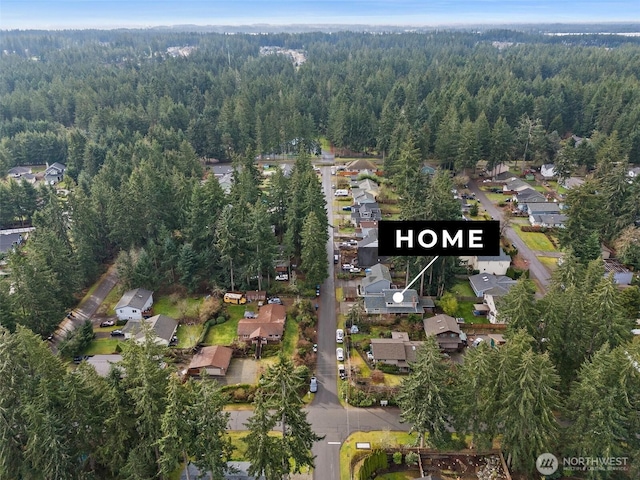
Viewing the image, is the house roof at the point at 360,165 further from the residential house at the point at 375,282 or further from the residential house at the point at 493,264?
the residential house at the point at 375,282

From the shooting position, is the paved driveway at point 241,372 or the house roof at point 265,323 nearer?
the paved driveway at point 241,372

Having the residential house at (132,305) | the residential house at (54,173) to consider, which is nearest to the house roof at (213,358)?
the residential house at (132,305)

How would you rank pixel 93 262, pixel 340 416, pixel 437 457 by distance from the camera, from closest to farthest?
pixel 437 457, pixel 340 416, pixel 93 262

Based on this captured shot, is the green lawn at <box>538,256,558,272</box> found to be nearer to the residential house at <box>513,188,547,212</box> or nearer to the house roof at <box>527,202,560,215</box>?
the house roof at <box>527,202,560,215</box>

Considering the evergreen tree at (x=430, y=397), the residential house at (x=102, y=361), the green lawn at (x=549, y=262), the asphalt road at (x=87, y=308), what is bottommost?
the green lawn at (x=549, y=262)

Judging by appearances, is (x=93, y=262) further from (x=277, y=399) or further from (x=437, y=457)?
(x=437, y=457)

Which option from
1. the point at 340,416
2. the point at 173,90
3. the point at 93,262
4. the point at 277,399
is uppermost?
the point at 173,90

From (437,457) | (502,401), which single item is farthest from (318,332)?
(502,401)
